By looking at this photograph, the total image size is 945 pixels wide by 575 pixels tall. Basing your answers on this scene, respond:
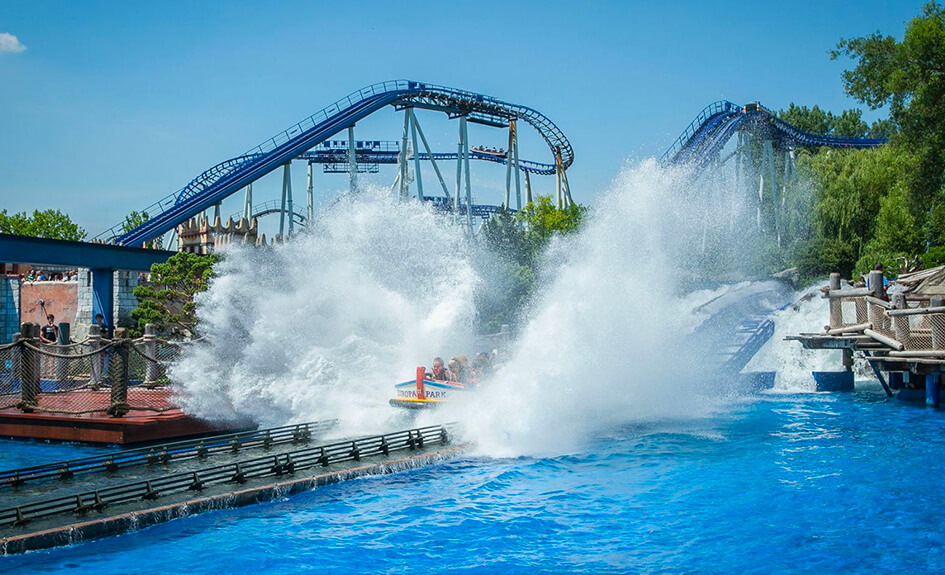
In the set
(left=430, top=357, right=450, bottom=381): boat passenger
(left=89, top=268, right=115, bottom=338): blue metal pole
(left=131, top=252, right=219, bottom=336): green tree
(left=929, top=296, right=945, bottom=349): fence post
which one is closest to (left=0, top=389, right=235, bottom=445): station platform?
(left=430, top=357, right=450, bottom=381): boat passenger

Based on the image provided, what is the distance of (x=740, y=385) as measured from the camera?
21922 mm

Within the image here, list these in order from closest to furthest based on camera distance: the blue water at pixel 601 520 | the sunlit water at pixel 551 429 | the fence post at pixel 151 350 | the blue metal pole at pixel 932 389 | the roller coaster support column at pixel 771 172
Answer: the blue water at pixel 601 520 < the sunlit water at pixel 551 429 < the blue metal pole at pixel 932 389 < the fence post at pixel 151 350 < the roller coaster support column at pixel 771 172

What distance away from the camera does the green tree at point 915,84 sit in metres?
21.5

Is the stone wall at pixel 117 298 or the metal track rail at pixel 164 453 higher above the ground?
the stone wall at pixel 117 298

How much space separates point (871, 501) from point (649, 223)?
10.0m

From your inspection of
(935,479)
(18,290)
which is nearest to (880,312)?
(935,479)

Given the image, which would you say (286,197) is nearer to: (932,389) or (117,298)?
(117,298)

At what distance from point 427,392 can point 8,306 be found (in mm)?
24036

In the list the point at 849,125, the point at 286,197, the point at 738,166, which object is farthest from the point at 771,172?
the point at 849,125

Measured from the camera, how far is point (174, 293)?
24.7 metres

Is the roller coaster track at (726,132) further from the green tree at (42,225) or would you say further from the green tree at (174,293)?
the green tree at (42,225)

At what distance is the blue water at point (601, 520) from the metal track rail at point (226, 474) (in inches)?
32.5

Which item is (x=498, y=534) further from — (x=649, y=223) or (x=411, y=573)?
(x=649, y=223)

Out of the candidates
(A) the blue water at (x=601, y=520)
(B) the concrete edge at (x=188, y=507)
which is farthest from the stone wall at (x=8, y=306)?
(A) the blue water at (x=601, y=520)
